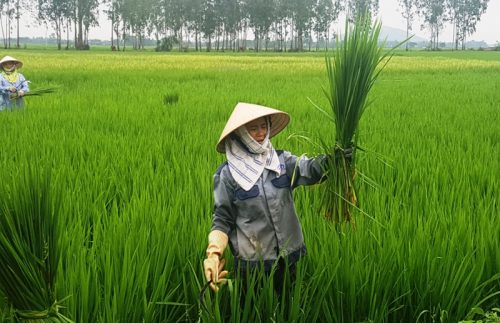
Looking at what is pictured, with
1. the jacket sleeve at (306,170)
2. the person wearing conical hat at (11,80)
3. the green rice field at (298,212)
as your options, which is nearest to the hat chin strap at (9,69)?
the person wearing conical hat at (11,80)

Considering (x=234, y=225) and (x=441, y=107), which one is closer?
(x=234, y=225)

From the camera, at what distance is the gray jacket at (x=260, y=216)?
1360 millimetres

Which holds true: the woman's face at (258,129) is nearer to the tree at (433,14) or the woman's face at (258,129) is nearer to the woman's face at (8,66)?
the woman's face at (8,66)

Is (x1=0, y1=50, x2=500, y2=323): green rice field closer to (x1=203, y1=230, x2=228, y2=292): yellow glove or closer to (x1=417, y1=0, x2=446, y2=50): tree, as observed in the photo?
(x1=203, y1=230, x2=228, y2=292): yellow glove

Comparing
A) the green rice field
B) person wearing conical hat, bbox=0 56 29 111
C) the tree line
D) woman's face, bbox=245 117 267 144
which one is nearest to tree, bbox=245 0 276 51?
the tree line

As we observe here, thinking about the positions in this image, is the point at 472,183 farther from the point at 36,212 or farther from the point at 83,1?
the point at 83,1

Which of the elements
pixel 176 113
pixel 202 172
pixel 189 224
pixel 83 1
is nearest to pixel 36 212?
pixel 189 224

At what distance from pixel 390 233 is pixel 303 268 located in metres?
0.38

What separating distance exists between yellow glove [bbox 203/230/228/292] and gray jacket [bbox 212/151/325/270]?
4 centimetres

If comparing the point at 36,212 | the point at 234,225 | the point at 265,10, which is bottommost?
the point at 234,225

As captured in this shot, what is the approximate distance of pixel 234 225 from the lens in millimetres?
1406

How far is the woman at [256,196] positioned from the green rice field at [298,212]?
0.09 m

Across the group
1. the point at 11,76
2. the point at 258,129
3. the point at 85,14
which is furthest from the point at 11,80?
the point at 85,14

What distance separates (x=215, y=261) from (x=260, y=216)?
21 cm
